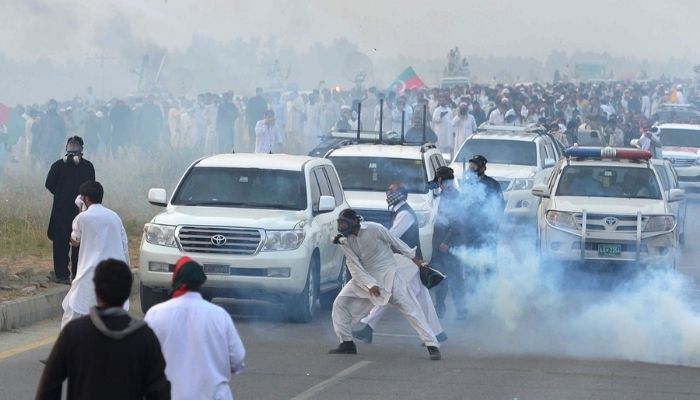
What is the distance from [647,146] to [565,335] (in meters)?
16.0

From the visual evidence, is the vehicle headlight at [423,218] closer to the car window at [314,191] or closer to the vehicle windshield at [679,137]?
the car window at [314,191]

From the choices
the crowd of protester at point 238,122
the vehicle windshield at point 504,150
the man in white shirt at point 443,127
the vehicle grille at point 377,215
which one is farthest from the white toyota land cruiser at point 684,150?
the vehicle grille at point 377,215

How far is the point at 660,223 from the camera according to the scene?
60.6 ft

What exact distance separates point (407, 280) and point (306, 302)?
2089 millimetres

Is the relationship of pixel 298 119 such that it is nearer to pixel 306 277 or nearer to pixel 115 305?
pixel 306 277

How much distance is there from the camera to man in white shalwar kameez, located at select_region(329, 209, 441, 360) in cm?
1309

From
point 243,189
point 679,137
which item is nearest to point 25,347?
point 243,189

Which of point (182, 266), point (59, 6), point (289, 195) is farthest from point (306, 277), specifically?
point (59, 6)

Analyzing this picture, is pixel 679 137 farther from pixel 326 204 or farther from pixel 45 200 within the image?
pixel 326 204

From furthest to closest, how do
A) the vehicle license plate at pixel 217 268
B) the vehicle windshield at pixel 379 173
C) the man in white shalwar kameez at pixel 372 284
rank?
the vehicle windshield at pixel 379 173 < the vehicle license plate at pixel 217 268 < the man in white shalwar kameez at pixel 372 284

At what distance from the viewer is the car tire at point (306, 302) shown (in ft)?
49.9

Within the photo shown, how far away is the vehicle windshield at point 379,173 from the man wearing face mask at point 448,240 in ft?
10.9

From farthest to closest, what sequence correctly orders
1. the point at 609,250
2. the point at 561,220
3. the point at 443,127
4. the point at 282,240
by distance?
the point at 443,127, the point at 561,220, the point at 609,250, the point at 282,240

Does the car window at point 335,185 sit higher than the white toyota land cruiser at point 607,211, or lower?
higher
